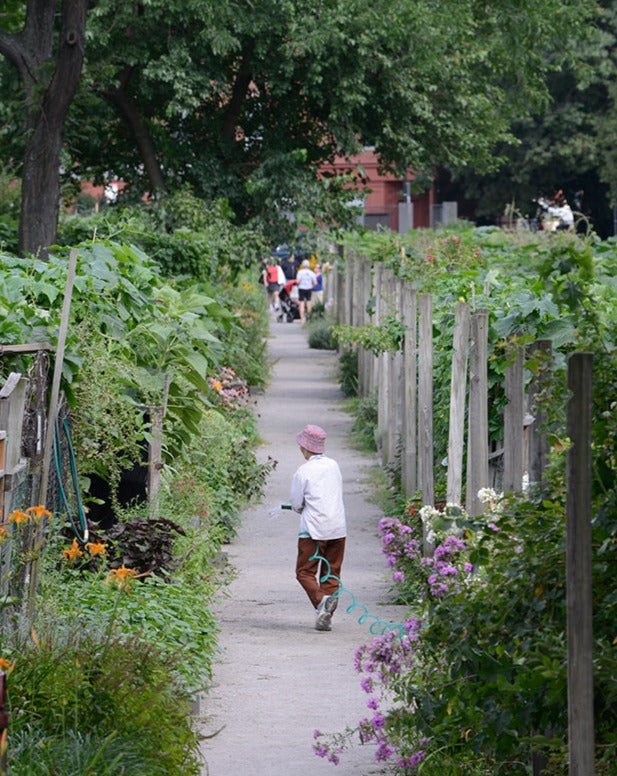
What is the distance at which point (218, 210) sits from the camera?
21.8m

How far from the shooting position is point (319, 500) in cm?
987

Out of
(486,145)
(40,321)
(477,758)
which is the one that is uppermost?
(486,145)

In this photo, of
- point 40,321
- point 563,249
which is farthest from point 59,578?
point 563,249

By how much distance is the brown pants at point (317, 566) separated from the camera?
976 cm

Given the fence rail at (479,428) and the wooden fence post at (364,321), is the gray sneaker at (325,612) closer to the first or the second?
the fence rail at (479,428)

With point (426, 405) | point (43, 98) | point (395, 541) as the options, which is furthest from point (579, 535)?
point (43, 98)

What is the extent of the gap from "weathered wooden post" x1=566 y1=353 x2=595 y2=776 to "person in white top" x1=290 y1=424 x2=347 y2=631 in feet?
19.0

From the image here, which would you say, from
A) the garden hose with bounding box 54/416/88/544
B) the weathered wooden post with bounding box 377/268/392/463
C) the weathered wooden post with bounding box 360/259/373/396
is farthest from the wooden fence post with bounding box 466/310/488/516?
the weathered wooden post with bounding box 360/259/373/396

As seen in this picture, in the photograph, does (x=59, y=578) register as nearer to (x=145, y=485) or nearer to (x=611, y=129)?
(x=145, y=485)

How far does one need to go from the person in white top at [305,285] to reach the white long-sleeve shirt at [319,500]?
2695 cm

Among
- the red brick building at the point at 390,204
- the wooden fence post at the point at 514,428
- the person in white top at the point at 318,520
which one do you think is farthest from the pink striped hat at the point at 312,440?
the red brick building at the point at 390,204

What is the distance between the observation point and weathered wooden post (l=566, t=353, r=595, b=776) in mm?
3904

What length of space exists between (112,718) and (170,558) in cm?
304

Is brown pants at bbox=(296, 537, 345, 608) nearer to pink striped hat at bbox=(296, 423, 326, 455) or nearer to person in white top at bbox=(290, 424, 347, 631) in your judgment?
person in white top at bbox=(290, 424, 347, 631)
